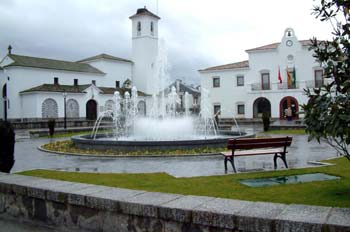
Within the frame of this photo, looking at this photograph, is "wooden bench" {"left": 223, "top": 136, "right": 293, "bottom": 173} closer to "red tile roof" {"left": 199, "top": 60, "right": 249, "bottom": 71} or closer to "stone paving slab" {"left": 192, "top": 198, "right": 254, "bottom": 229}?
"stone paving slab" {"left": 192, "top": 198, "right": 254, "bottom": 229}

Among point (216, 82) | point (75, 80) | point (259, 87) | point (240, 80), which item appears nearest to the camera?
point (259, 87)

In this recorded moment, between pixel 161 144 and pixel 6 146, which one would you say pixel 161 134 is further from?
pixel 6 146

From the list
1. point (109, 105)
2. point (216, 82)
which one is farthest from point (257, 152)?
point (109, 105)

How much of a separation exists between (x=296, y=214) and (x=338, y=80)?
1.88 meters

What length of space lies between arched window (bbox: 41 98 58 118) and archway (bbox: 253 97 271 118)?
23.1 meters

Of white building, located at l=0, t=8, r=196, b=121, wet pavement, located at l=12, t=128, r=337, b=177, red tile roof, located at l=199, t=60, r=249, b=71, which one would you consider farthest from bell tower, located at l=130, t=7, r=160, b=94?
wet pavement, located at l=12, t=128, r=337, b=177

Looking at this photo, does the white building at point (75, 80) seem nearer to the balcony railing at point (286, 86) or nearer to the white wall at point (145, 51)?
the white wall at point (145, 51)

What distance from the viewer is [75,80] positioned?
51250 mm

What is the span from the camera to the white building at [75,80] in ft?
146

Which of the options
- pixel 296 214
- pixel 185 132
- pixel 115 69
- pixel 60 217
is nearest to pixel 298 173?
pixel 296 214

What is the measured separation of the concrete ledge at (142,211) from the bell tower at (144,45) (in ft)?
165

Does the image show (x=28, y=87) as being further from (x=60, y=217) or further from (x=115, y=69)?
(x=60, y=217)

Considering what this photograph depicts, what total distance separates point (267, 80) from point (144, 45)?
19.6 meters

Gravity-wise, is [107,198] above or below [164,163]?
above
